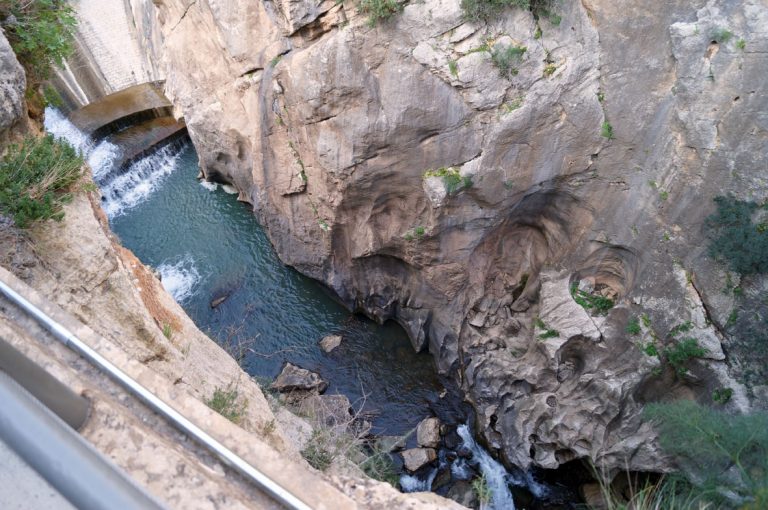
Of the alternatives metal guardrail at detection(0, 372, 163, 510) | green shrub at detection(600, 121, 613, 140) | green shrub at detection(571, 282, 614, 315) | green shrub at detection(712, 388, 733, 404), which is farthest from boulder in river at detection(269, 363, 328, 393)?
metal guardrail at detection(0, 372, 163, 510)

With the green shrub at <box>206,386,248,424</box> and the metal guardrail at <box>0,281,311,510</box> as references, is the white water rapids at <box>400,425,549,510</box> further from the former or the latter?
the metal guardrail at <box>0,281,311,510</box>

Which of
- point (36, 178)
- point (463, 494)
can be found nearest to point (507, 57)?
point (36, 178)

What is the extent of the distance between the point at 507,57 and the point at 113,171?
13171 mm

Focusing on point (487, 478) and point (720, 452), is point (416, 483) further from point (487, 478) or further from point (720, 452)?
point (720, 452)

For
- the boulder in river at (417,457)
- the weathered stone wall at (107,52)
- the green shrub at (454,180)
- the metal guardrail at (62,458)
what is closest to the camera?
the metal guardrail at (62,458)

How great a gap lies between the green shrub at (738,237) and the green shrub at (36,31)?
36.1 ft

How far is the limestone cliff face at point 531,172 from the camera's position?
8.19m

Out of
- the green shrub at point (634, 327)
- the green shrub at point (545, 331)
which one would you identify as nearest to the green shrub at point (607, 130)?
the green shrub at point (634, 327)

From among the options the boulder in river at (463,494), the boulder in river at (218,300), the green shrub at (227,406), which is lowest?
the boulder in river at (463,494)

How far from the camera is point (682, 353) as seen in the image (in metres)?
8.53

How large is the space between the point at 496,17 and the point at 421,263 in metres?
5.61

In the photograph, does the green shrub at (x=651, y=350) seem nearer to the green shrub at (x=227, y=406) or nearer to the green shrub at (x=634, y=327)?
the green shrub at (x=634, y=327)

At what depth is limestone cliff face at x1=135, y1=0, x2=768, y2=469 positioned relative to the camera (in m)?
8.19

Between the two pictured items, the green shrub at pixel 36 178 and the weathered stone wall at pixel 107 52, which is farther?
the weathered stone wall at pixel 107 52
